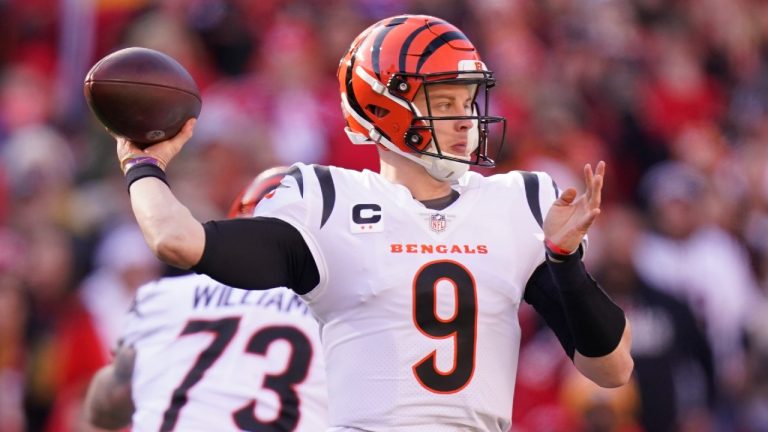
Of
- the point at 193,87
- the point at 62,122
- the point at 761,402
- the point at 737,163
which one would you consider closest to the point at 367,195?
the point at 193,87

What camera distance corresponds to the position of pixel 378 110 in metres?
4.21

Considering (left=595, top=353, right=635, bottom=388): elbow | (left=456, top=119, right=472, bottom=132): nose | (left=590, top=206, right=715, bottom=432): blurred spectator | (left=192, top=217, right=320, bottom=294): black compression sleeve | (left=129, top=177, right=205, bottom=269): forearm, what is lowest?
(left=590, top=206, right=715, bottom=432): blurred spectator

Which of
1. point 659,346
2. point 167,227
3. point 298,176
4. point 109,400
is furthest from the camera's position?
point 659,346


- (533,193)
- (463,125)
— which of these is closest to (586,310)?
(533,193)

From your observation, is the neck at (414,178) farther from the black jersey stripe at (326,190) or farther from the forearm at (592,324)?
the forearm at (592,324)

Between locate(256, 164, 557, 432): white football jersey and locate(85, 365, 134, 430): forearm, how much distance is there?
1.56m

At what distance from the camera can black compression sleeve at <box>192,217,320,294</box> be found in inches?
149

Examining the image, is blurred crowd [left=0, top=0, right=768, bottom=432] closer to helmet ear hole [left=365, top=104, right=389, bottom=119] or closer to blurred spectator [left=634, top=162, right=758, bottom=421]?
blurred spectator [left=634, top=162, right=758, bottom=421]

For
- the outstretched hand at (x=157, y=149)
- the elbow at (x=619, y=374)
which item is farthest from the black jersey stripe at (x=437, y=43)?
the elbow at (x=619, y=374)

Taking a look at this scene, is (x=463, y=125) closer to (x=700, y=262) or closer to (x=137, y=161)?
(x=137, y=161)

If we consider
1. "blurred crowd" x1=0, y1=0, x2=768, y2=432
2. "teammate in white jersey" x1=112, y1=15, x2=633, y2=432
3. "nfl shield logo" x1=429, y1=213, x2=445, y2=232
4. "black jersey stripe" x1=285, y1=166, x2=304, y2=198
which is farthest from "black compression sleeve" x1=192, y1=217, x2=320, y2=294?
"blurred crowd" x1=0, y1=0, x2=768, y2=432

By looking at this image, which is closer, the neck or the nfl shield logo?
the nfl shield logo

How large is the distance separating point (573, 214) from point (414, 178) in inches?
20.7

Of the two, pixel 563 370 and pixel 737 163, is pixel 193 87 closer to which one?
pixel 563 370
